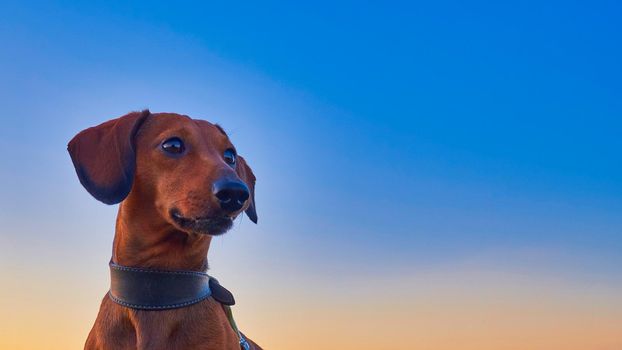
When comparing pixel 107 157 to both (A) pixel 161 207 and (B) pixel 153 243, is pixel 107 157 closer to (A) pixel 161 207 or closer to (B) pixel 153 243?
(A) pixel 161 207

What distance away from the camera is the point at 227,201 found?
17.9 ft

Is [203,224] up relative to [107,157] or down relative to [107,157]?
down

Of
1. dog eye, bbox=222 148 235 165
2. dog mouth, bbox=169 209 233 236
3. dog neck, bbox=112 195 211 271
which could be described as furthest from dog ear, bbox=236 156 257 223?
dog mouth, bbox=169 209 233 236

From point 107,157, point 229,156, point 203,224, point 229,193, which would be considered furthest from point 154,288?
point 229,156

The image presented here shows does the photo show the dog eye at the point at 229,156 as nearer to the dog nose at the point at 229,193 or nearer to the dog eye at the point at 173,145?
the dog eye at the point at 173,145

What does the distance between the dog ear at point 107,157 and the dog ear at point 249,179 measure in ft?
4.54

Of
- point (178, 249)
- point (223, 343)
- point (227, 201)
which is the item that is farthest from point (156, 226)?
point (223, 343)

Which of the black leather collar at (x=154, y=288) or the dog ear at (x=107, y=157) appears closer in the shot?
the black leather collar at (x=154, y=288)

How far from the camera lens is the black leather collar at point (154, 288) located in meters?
5.45

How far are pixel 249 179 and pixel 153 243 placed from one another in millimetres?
2171

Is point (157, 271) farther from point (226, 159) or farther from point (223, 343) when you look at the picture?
point (226, 159)

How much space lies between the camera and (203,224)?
17.9 feet

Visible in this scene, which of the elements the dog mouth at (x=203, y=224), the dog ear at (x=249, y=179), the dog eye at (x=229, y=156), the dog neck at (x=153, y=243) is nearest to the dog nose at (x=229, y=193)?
the dog mouth at (x=203, y=224)

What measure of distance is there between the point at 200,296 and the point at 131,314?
634 millimetres
